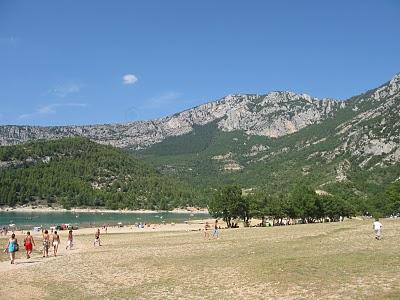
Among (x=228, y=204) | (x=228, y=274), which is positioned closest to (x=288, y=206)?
(x=228, y=204)

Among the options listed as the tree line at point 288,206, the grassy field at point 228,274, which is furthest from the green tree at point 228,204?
the grassy field at point 228,274

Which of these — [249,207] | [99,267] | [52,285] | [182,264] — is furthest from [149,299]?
[249,207]

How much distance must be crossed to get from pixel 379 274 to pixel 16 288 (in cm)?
1987

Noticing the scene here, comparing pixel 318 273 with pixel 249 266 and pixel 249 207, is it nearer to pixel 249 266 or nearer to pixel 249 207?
pixel 249 266

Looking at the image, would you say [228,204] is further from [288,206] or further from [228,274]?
[228,274]

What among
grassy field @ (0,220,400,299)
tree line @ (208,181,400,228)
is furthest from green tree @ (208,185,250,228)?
grassy field @ (0,220,400,299)

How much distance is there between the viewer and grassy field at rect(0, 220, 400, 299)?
2220 centimetres

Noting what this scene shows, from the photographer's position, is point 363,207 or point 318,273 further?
point 363,207

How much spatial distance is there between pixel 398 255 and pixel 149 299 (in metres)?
16.6

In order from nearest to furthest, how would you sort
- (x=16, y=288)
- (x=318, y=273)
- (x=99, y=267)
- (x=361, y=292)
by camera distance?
1. (x=361, y=292)
2. (x=318, y=273)
3. (x=16, y=288)
4. (x=99, y=267)

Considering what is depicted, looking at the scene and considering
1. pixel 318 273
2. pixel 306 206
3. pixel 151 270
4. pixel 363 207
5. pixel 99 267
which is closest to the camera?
pixel 318 273

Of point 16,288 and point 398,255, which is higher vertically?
point 398,255

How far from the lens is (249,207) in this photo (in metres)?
123

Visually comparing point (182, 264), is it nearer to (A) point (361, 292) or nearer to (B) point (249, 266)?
(B) point (249, 266)
